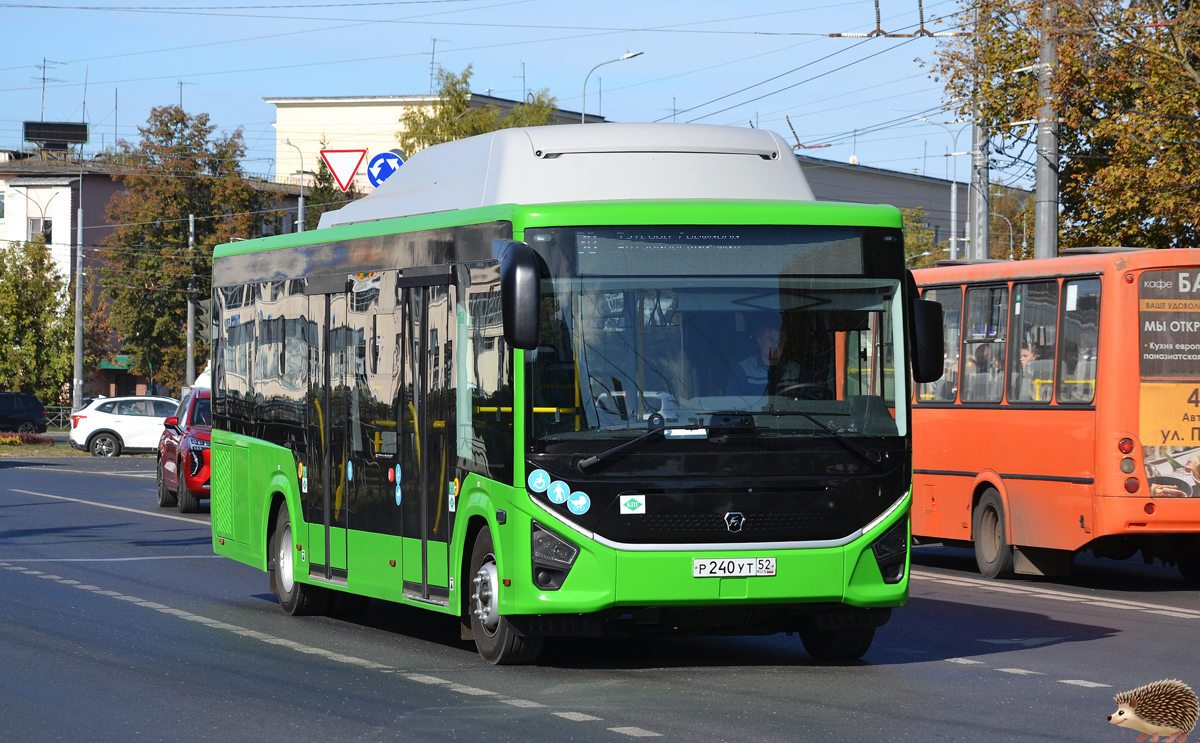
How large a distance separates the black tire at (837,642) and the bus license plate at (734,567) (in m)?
1.06

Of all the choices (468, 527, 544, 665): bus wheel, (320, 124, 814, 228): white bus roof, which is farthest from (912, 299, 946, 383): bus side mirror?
(468, 527, 544, 665): bus wheel

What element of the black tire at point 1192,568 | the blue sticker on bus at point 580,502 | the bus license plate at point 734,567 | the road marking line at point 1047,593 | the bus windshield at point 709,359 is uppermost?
the bus windshield at point 709,359

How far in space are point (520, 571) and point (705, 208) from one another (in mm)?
2311

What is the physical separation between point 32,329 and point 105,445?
2025 cm

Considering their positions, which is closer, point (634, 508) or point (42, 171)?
point (634, 508)

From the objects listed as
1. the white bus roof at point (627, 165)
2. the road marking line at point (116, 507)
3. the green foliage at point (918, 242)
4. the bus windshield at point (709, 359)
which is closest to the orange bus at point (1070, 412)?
the white bus roof at point (627, 165)

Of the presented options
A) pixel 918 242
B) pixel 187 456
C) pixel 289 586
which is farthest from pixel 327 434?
pixel 918 242

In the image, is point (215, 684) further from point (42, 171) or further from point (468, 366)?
point (42, 171)

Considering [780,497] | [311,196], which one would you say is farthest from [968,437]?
[311,196]

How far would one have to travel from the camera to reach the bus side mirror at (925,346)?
10633 mm

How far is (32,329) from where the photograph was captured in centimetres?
6638

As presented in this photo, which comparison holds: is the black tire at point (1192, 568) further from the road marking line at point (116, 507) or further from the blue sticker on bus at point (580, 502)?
the road marking line at point (116, 507)

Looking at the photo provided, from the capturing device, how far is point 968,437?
17984mm

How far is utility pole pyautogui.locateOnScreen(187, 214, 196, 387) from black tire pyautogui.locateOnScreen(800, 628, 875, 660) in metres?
53.6
